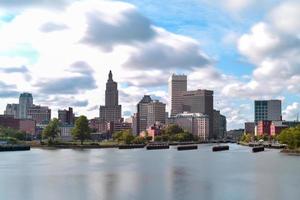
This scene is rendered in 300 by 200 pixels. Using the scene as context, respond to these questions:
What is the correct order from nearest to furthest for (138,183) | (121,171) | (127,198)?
(127,198), (138,183), (121,171)

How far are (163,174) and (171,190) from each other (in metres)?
20.8

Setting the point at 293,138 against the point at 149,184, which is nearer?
the point at 149,184

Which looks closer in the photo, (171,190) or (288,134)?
Result: (171,190)

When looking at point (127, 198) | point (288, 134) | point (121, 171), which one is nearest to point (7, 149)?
point (288, 134)

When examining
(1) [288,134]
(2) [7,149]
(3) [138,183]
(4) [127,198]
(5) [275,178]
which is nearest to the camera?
(4) [127,198]

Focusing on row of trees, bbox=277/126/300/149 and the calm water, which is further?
row of trees, bbox=277/126/300/149

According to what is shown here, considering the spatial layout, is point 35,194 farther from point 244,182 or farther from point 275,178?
point 275,178

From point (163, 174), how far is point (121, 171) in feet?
30.2

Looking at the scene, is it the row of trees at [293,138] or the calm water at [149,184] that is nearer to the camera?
the calm water at [149,184]

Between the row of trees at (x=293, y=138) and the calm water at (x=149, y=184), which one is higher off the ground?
the row of trees at (x=293, y=138)

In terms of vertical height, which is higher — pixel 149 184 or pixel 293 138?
pixel 293 138

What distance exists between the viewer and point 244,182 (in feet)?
233

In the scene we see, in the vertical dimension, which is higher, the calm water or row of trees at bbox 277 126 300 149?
row of trees at bbox 277 126 300 149

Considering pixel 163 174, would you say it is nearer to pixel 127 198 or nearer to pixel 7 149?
pixel 127 198
